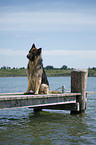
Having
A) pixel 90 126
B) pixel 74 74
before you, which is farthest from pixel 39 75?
pixel 90 126

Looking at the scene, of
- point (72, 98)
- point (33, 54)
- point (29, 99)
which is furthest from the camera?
point (72, 98)

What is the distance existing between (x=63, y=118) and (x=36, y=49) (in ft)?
14.5

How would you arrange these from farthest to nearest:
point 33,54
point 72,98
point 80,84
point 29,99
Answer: point 80,84 < point 72,98 < point 33,54 < point 29,99

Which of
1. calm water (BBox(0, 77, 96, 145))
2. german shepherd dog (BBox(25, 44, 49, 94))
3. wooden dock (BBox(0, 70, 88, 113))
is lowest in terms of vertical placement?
calm water (BBox(0, 77, 96, 145))

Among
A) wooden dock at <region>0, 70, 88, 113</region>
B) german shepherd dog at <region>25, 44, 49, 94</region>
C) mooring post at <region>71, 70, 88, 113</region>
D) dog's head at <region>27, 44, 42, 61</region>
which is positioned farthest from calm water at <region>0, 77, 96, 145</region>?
dog's head at <region>27, 44, 42, 61</region>

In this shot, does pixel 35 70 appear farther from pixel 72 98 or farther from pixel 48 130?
pixel 48 130

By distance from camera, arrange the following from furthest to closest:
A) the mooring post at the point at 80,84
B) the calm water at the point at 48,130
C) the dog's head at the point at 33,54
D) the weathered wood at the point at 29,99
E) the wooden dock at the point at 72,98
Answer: the mooring post at the point at 80,84 < the dog's head at the point at 33,54 < the wooden dock at the point at 72,98 < the weathered wood at the point at 29,99 < the calm water at the point at 48,130

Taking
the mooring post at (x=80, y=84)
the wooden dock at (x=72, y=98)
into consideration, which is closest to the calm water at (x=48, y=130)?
the wooden dock at (x=72, y=98)

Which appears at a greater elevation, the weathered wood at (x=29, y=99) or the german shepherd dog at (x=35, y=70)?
the german shepherd dog at (x=35, y=70)

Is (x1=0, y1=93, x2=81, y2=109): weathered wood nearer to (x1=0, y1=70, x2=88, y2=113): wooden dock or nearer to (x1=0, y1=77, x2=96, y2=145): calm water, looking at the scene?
(x1=0, y1=70, x2=88, y2=113): wooden dock

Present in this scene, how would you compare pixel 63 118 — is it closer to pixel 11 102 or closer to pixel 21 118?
pixel 21 118

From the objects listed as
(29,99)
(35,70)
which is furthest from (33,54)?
(29,99)

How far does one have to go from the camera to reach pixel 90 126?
14.6m

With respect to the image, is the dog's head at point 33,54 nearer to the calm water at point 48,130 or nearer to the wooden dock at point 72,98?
the wooden dock at point 72,98
